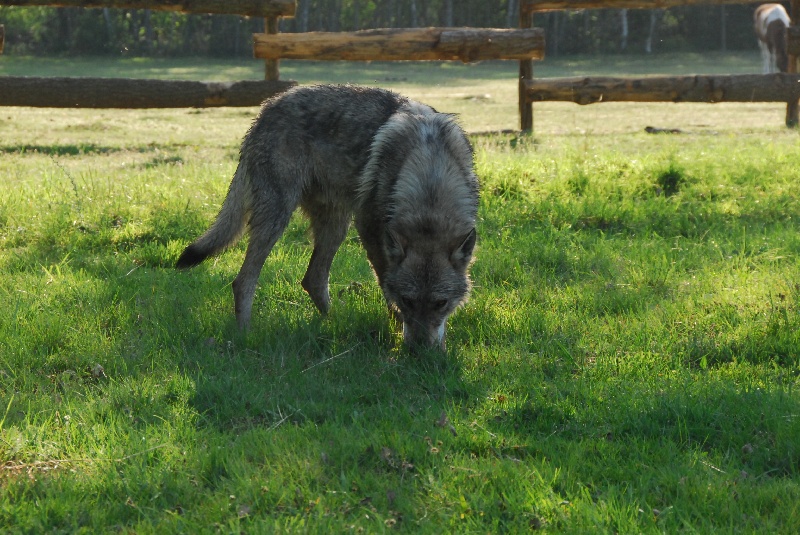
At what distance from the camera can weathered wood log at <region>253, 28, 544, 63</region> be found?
509 inches

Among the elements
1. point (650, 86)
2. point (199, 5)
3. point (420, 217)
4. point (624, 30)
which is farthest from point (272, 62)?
point (624, 30)

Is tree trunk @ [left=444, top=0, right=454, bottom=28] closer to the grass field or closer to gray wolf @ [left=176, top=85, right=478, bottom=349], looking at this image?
the grass field

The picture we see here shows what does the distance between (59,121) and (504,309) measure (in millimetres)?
13829

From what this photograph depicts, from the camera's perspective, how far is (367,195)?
18.7 ft

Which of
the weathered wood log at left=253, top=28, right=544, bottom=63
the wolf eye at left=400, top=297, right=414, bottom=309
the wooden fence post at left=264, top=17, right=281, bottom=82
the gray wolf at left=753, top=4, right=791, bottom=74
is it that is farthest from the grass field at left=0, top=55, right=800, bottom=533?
the gray wolf at left=753, top=4, right=791, bottom=74

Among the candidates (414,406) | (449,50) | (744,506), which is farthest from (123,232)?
(449,50)

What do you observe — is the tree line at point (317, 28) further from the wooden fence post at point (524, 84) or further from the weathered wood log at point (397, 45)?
the weathered wood log at point (397, 45)

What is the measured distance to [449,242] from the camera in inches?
207

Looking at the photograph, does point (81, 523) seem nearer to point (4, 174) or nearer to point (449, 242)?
point (449, 242)

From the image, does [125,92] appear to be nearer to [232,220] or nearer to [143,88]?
[143,88]

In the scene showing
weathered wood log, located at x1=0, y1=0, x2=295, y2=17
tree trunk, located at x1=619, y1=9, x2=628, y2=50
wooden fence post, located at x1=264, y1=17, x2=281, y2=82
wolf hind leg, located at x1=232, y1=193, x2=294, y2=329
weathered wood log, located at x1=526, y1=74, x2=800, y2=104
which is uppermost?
tree trunk, located at x1=619, y1=9, x2=628, y2=50

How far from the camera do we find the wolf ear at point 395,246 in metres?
5.18

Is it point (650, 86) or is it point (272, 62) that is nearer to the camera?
point (650, 86)

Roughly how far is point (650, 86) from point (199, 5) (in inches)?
269
